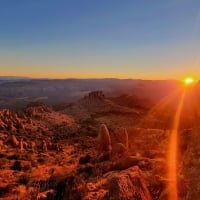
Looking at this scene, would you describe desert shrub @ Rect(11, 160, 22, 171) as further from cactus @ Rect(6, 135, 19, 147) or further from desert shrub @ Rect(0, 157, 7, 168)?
cactus @ Rect(6, 135, 19, 147)

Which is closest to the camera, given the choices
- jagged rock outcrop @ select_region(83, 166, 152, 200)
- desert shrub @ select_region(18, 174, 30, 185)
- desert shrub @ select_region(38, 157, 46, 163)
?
jagged rock outcrop @ select_region(83, 166, 152, 200)

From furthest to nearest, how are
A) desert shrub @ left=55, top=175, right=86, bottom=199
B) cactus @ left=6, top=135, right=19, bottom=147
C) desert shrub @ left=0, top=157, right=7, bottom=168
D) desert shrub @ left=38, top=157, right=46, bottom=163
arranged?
cactus @ left=6, top=135, right=19, bottom=147 → desert shrub @ left=38, top=157, right=46, bottom=163 → desert shrub @ left=0, top=157, right=7, bottom=168 → desert shrub @ left=55, top=175, right=86, bottom=199

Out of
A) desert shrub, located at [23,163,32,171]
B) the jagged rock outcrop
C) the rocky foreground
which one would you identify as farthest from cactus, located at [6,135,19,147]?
the jagged rock outcrop

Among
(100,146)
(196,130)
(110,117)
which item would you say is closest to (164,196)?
(196,130)

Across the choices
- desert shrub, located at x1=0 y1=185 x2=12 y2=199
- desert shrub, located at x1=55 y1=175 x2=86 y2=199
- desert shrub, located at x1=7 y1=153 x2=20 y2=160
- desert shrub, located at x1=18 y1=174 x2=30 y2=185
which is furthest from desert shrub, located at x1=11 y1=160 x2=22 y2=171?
desert shrub, located at x1=55 y1=175 x2=86 y2=199

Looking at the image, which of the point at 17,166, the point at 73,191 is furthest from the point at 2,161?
the point at 73,191

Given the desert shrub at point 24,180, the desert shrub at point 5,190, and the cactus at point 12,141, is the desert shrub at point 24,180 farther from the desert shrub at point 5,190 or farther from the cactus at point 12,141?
the cactus at point 12,141

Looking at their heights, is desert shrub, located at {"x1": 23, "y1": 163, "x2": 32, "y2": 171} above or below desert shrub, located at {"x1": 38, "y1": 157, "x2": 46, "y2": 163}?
above

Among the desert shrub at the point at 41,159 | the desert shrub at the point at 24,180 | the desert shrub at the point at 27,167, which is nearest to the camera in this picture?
the desert shrub at the point at 24,180

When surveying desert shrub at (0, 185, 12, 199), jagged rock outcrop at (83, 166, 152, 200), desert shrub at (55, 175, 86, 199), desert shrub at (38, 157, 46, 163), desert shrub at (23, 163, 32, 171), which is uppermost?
jagged rock outcrop at (83, 166, 152, 200)

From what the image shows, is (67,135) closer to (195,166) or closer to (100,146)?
(100,146)

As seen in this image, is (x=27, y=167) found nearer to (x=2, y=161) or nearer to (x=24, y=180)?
(x=2, y=161)

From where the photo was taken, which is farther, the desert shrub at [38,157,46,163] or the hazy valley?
the desert shrub at [38,157,46,163]

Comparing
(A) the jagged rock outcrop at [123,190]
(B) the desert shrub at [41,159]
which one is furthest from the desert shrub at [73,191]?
(B) the desert shrub at [41,159]
